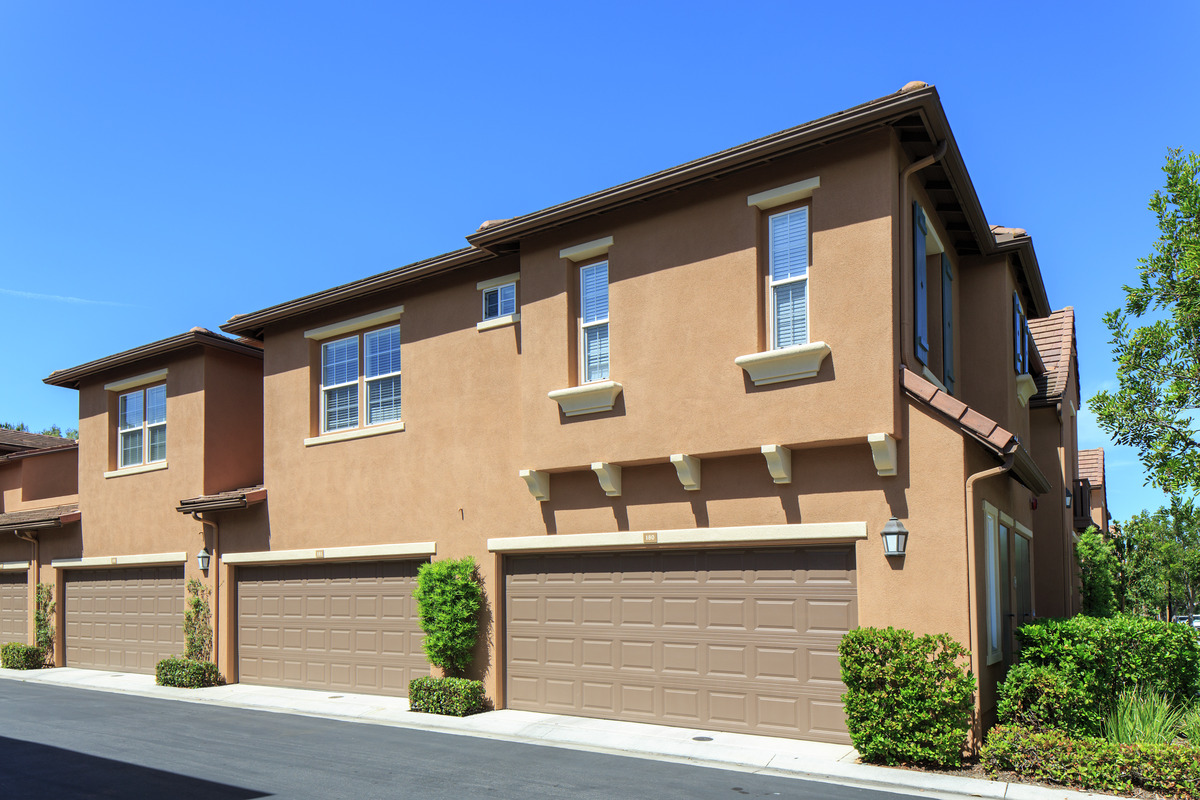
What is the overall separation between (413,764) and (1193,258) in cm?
1200

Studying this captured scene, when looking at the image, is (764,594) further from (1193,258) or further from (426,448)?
(1193,258)

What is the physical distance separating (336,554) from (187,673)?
4214 millimetres

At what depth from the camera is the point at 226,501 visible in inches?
703

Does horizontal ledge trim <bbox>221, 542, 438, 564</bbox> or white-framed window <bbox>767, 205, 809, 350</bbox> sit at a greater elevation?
white-framed window <bbox>767, 205, 809, 350</bbox>

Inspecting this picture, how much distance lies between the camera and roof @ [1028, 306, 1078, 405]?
57.0 ft

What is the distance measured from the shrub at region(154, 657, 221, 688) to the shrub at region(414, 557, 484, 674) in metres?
5.91

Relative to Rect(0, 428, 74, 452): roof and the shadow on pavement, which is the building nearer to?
the shadow on pavement

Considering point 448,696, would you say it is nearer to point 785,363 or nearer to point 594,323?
point 594,323

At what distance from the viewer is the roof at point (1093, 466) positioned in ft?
93.2

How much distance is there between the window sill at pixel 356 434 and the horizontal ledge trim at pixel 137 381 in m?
5.19

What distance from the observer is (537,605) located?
14.1 meters

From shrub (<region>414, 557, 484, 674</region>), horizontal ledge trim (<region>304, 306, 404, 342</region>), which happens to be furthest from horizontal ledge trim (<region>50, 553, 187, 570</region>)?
shrub (<region>414, 557, 484, 674</region>)

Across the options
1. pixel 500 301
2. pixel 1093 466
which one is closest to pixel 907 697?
pixel 500 301

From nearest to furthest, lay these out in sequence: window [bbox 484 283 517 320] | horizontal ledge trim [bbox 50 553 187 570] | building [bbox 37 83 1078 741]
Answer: building [bbox 37 83 1078 741] < window [bbox 484 283 517 320] < horizontal ledge trim [bbox 50 553 187 570]
